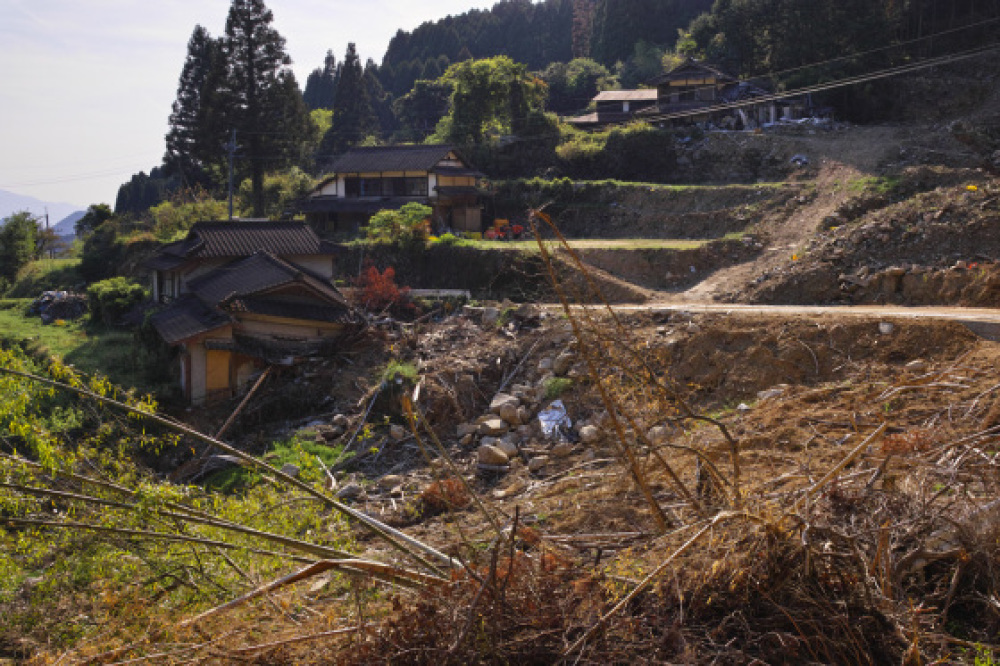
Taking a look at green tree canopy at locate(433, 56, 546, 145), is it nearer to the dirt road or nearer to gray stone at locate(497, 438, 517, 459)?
the dirt road

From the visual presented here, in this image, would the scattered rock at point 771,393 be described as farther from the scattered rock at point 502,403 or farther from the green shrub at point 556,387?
the scattered rock at point 502,403

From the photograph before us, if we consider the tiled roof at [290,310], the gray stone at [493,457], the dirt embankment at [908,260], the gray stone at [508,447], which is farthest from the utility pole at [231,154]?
the gray stone at [493,457]

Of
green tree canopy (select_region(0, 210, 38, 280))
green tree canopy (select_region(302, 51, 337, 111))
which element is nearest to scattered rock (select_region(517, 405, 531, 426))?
green tree canopy (select_region(0, 210, 38, 280))

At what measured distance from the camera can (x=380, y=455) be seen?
11.4 m

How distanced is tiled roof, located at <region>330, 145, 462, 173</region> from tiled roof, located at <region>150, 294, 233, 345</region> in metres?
12.8

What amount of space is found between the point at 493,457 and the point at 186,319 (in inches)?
376

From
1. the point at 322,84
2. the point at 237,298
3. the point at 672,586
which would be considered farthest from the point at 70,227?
the point at 672,586

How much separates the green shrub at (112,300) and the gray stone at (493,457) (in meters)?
17.4

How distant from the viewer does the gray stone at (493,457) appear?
10273 millimetres

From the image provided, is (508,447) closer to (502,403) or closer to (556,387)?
(502,403)

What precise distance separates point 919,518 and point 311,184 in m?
33.9

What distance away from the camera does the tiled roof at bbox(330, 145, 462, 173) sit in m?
28.8

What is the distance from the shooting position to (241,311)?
51.5 feet

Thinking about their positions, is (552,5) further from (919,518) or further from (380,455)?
(919,518)
